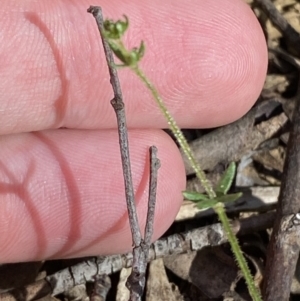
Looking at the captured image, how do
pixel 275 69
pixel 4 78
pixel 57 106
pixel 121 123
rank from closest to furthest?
pixel 121 123, pixel 4 78, pixel 57 106, pixel 275 69

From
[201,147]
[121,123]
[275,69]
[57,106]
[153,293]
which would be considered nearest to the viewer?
[121,123]

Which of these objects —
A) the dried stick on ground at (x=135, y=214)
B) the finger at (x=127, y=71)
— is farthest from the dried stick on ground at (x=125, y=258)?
the dried stick on ground at (x=135, y=214)

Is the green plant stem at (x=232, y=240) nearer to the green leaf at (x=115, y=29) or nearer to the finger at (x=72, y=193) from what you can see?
the green leaf at (x=115, y=29)

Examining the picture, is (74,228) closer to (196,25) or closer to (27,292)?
(27,292)

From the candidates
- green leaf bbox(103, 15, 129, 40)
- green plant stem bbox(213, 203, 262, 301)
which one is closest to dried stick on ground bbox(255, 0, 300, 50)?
green plant stem bbox(213, 203, 262, 301)

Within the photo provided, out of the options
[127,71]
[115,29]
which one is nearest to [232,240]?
[115,29]

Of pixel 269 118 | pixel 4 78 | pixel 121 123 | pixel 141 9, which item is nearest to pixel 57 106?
pixel 4 78

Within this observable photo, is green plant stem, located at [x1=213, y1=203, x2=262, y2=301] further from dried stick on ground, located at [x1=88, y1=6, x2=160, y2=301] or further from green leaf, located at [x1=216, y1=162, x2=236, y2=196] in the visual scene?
dried stick on ground, located at [x1=88, y1=6, x2=160, y2=301]
